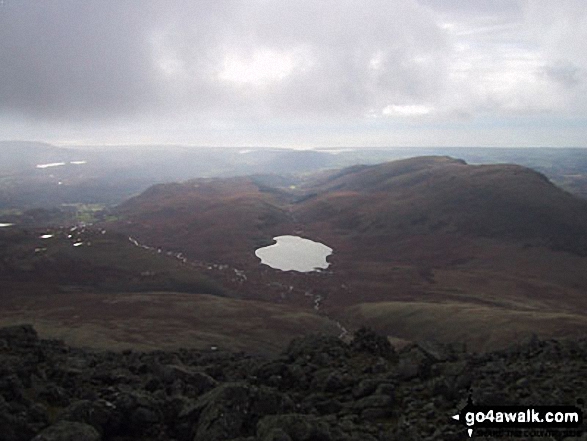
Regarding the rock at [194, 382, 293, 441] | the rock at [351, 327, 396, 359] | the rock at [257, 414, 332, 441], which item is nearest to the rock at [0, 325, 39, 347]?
the rock at [194, 382, 293, 441]

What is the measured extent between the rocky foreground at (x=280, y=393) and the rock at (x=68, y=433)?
0.05 m

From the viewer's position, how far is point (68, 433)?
72.4 feet

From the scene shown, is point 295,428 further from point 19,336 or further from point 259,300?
point 259,300

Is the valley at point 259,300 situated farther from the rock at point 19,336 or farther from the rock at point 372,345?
the rock at point 372,345

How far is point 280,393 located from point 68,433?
11574mm

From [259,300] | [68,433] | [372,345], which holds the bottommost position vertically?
[259,300]

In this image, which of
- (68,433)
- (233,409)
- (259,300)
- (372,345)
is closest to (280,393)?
(233,409)

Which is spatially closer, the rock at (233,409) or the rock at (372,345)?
the rock at (233,409)

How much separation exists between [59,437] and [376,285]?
15501 centimetres

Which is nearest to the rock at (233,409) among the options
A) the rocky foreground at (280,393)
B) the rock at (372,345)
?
the rocky foreground at (280,393)

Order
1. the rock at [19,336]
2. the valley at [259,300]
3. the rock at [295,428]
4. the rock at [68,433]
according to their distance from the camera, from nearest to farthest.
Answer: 1. the rock at [68,433]
2. the rock at [295,428]
3. the rock at [19,336]
4. the valley at [259,300]

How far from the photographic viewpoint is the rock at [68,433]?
21.7 meters

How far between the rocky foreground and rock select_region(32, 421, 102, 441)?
0.05 m

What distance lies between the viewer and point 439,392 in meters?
30.3
